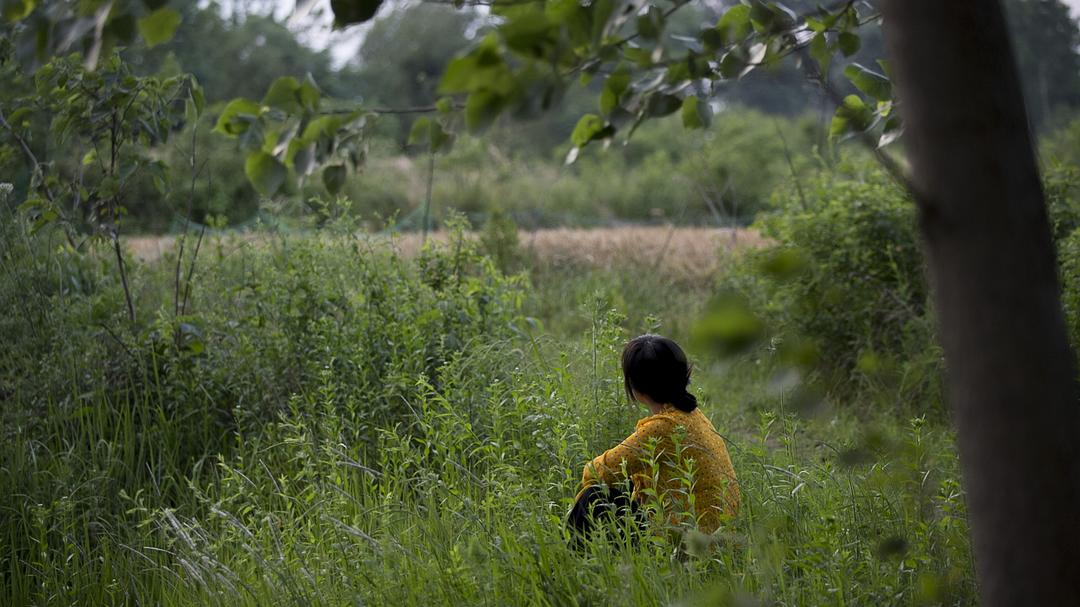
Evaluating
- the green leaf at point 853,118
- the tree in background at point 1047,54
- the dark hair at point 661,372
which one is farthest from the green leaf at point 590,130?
the tree in background at point 1047,54

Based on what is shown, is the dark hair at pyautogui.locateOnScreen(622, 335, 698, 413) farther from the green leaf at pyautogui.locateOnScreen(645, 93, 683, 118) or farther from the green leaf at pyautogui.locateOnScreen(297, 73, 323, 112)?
the green leaf at pyautogui.locateOnScreen(297, 73, 323, 112)

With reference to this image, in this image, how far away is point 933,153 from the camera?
51.7 inches

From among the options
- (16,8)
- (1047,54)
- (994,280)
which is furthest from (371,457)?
(1047,54)

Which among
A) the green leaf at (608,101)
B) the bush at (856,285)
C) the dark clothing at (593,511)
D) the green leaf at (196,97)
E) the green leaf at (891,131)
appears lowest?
the bush at (856,285)

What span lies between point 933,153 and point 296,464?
3.21m

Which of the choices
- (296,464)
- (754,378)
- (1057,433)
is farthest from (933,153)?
(754,378)

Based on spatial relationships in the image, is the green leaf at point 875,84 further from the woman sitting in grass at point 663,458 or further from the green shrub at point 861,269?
the green shrub at point 861,269

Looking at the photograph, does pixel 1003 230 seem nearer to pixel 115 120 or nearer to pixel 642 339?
pixel 642 339

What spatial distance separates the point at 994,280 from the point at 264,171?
1.14m

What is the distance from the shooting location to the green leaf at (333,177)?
6.03 ft

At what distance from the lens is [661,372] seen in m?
3.37

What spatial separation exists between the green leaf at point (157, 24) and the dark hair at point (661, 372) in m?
2.16

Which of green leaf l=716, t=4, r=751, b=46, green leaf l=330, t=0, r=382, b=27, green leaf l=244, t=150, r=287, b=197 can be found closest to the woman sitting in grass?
green leaf l=716, t=4, r=751, b=46

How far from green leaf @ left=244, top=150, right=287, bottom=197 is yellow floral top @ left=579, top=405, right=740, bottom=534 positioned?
5.41ft
